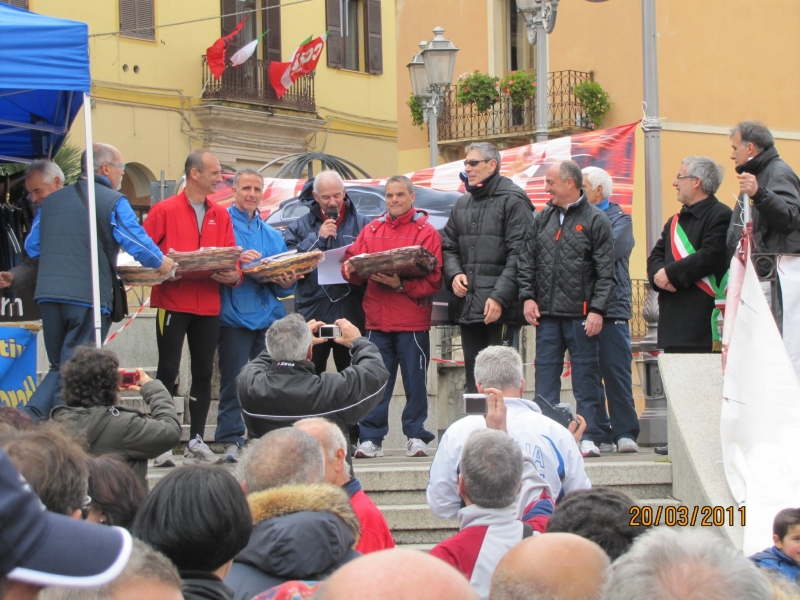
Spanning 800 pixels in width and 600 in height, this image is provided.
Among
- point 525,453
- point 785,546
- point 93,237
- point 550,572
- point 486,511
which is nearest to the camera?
point 550,572

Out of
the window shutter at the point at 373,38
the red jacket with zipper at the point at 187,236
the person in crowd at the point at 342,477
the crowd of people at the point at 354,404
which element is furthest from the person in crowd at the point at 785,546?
the window shutter at the point at 373,38

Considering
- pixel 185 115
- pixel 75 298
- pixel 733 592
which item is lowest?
pixel 733 592

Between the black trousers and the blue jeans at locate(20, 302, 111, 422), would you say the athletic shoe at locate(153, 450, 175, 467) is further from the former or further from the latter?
the blue jeans at locate(20, 302, 111, 422)

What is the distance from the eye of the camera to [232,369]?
8055 millimetres

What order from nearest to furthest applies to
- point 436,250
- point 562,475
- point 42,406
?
point 562,475, point 42,406, point 436,250

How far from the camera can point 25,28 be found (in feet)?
22.3

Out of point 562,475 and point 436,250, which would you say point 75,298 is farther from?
point 562,475

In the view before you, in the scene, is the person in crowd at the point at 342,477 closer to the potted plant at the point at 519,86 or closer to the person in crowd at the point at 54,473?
the person in crowd at the point at 54,473

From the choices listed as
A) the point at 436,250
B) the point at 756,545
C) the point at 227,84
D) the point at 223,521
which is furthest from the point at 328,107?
the point at 223,521

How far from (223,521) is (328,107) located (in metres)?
29.5

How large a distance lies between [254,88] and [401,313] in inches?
909

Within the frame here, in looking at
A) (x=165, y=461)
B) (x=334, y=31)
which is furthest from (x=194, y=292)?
(x=334, y=31)

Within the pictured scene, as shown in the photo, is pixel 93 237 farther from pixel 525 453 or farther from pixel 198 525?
pixel 198 525
